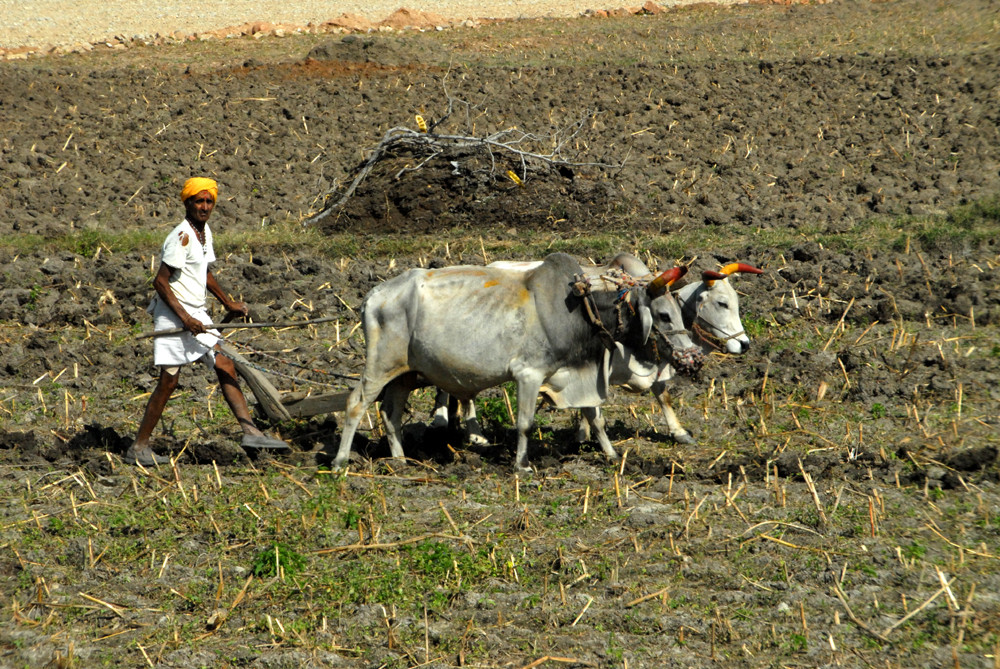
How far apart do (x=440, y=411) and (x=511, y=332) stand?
1396mm

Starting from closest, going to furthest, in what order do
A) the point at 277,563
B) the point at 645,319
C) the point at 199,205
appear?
1. the point at 277,563
2. the point at 199,205
3. the point at 645,319

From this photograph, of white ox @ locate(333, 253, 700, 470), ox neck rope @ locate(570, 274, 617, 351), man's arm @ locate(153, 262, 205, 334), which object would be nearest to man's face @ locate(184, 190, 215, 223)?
man's arm @ locate(153, 262, 205, 334)

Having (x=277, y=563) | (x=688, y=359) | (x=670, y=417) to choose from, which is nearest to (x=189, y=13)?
(x=670, y=417)

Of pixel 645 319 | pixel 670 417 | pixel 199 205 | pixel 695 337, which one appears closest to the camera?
pixel 199 205

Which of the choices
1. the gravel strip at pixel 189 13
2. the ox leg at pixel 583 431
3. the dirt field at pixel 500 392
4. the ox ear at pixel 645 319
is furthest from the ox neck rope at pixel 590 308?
the gravel strip at pixel 189 13

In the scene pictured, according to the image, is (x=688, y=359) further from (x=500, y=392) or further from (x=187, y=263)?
(x=187, y=263)

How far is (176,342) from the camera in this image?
23.9ft

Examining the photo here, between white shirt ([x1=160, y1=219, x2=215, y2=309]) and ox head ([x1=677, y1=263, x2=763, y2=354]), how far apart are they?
354cm


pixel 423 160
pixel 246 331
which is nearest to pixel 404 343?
pixel 246 331

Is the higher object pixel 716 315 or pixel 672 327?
pixel 672 327

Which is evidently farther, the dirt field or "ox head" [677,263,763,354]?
"ox head" [677,263,763,354]

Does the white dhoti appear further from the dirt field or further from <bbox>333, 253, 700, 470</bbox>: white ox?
<bbox>333, 253, 700, 470</bbox>: white ox

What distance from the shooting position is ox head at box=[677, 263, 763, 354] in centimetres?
843

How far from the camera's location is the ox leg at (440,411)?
862 centimetres
